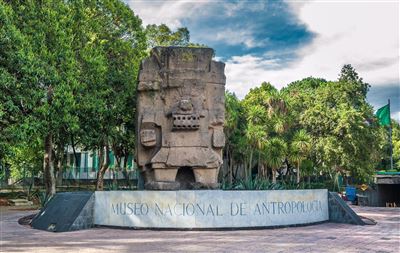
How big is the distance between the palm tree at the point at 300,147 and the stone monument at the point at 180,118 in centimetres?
2357

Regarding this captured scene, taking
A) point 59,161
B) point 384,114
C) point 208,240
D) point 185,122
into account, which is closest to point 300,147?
point 384,114

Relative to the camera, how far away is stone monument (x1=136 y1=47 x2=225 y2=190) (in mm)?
14701

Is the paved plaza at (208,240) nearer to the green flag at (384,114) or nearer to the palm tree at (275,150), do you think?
the palm tree at (275,150)

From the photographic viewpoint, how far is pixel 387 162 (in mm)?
61406

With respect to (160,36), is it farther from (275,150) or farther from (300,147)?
(300,147)

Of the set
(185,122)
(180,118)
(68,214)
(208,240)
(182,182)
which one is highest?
(180,118)

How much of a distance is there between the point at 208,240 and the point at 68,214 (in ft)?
15.8

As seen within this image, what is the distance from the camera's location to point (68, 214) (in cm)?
1320

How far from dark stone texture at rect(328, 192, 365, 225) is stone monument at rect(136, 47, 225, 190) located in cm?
406

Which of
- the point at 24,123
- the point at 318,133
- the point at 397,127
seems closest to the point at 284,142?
the point at 318,133

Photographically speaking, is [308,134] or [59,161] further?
[308,134]

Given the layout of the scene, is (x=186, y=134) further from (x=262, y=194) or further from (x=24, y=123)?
(x=24, y=123)

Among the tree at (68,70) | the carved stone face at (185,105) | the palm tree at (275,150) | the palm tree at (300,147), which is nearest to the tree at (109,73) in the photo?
the tree at (68,70)

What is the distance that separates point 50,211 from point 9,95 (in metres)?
4.18
